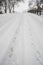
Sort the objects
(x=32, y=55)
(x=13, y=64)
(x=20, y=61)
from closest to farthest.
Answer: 1. (x=13, y=64)
2. (x=20, y=61)
3. (x=32, y=55)

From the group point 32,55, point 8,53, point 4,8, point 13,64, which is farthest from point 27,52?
point 4,8

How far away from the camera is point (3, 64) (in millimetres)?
3707

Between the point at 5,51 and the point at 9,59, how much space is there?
2.60 feet

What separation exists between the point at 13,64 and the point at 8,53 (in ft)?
3.08

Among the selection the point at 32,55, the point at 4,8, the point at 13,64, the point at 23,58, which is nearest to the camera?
the point at 13,64

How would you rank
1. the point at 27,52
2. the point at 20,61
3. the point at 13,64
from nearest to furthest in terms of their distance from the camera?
1. the point at 13,64
2. the point at 20,61
3. the point at 27,52

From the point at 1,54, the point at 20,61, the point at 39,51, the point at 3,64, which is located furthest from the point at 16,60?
the point at 39,51

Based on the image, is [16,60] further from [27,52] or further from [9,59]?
[27,52]

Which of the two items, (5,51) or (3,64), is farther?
(5,51)

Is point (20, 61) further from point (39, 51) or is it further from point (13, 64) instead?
point (39, 51)

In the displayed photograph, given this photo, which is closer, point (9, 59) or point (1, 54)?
point (9, 59)

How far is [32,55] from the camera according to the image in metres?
4.50

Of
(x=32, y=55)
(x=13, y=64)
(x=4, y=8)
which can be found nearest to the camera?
(x=13, y=64)

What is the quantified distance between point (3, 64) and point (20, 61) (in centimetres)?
49
